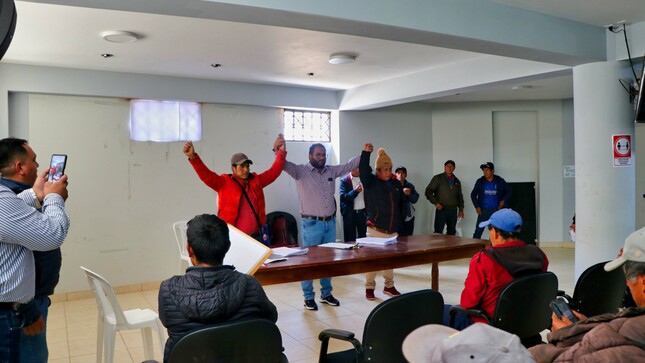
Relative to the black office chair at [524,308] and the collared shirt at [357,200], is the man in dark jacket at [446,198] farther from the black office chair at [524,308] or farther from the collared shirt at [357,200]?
the black office chair at [524,308]

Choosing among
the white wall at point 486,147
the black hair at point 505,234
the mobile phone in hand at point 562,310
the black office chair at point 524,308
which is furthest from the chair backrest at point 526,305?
the white wall at point 486,147

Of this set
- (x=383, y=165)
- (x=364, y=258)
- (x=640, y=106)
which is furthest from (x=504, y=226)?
(x=383, y=165)

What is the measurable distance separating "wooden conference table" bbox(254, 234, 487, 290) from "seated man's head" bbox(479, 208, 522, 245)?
0.99 m

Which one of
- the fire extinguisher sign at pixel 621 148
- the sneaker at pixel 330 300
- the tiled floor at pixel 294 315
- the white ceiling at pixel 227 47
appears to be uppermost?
the white ceiling at pixel 227 47

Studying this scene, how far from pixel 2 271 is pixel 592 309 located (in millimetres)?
3060

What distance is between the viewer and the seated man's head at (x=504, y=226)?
9.22 ft

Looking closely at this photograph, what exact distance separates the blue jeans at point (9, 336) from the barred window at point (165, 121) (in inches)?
172

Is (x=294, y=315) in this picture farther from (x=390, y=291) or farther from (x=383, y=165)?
(x=383, y=165)

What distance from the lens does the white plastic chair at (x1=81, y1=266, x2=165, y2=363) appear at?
3076 mm

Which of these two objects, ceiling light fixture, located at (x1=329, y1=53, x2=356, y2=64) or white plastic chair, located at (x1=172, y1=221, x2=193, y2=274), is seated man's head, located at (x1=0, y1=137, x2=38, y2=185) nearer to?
white plastic chair, located at (x1=172, y1=221, x2=193, y2=274)

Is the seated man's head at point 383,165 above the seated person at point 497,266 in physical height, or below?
above

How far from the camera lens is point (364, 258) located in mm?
3572

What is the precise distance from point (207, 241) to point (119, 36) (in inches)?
117

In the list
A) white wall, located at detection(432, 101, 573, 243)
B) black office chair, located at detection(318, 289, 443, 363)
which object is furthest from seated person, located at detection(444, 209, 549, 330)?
white wall, located at detection(432, 101, 573, 243)
